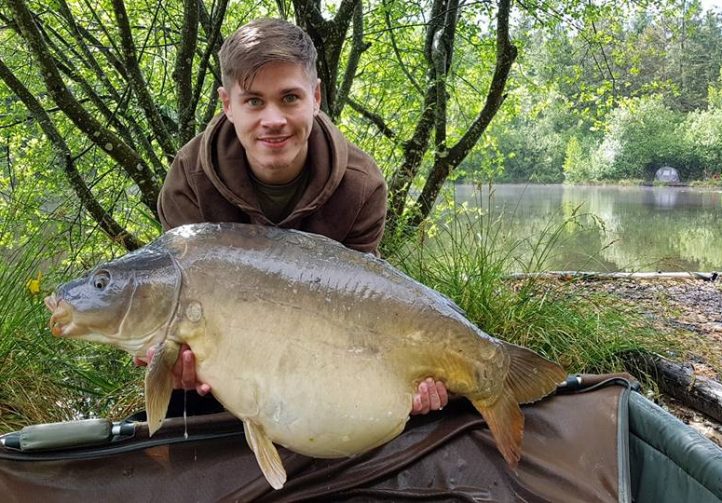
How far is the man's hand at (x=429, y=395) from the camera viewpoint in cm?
120

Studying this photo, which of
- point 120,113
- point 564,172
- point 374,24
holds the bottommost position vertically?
point 564,172

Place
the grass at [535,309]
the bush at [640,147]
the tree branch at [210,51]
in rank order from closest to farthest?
the grass at [535,309] → the tree branch at [210,51] → the bush at [640,147]

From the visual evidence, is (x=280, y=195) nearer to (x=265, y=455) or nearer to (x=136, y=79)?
(x=265, y=455)

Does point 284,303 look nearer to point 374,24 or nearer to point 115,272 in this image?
point 115,272

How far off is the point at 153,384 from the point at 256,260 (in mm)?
289

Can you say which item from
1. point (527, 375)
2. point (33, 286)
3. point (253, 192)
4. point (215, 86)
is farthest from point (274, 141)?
point (215, 86)

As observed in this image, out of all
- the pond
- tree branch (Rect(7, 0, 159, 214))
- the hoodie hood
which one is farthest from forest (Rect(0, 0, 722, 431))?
the hoodie hood

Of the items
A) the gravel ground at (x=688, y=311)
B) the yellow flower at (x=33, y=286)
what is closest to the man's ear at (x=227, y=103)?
the yellow flower at (x=33, y=286)

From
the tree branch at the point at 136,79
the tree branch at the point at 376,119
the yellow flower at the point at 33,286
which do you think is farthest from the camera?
the tree branch at the point at 376,119

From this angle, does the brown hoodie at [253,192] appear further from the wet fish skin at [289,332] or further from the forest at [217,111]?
the forest at [217,111]

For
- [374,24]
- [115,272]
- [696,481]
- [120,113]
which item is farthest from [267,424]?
[374,24]

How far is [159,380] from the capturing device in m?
1.05

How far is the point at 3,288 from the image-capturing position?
1.92m

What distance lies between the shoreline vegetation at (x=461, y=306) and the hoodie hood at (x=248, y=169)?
2.84 ft
